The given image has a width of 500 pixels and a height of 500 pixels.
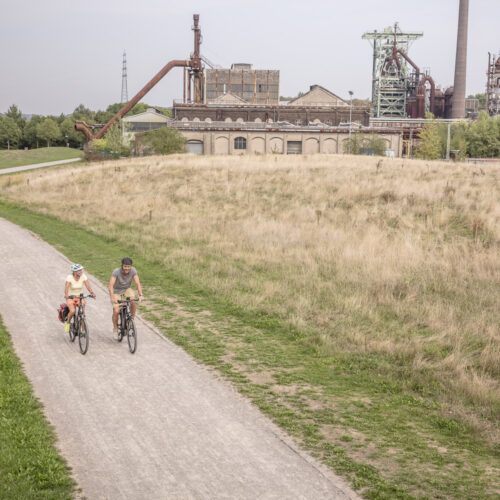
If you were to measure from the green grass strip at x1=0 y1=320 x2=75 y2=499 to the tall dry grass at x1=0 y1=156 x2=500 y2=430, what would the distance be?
5848 mm

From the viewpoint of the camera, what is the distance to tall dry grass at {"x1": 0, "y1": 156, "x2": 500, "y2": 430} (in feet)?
40.0

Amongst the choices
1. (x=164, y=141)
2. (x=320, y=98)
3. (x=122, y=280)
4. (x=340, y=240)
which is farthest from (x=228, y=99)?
(x=122, y=280)

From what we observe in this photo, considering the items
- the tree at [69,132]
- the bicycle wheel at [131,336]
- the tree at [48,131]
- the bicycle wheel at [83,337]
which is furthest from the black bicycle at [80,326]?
the tree at [69,132]

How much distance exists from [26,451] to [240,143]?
68.9 meters

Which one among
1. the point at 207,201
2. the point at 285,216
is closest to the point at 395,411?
the point at 285,216

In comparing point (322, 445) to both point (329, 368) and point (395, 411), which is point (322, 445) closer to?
point (395, 411)

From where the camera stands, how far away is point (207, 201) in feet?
102

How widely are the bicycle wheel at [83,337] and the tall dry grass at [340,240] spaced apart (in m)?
4.47

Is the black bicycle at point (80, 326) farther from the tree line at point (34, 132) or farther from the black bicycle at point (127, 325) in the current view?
the tree line at point (34, 132)

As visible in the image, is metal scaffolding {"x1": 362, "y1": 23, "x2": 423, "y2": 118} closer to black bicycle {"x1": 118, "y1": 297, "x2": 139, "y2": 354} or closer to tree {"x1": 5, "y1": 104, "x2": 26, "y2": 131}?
tree {"x1": 5, "y1": 104, "x2": 26, "y2": 131}

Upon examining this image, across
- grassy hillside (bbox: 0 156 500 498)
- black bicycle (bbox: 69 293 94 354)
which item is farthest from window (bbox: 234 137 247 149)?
black bicycle (bbox: 69 293 94 354)

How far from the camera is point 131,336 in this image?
1146 cm

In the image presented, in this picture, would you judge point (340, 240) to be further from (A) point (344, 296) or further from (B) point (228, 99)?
(B) point (228, 99)

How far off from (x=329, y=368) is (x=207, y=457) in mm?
3992
